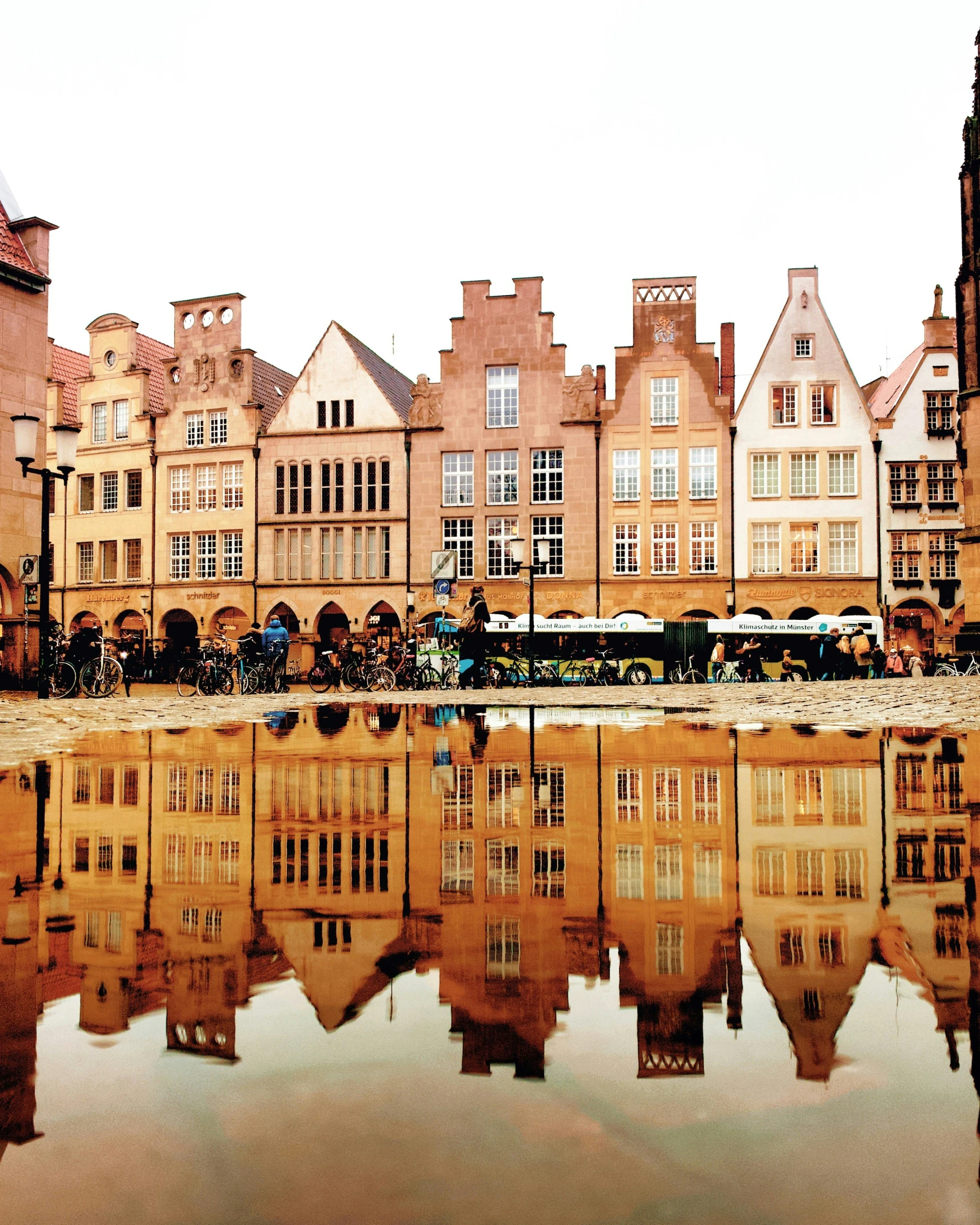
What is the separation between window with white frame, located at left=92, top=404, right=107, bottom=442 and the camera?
5156 cm

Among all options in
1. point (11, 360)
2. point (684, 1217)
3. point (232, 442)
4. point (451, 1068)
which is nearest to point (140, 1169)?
point (451, 1068)

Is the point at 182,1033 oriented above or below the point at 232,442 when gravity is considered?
below

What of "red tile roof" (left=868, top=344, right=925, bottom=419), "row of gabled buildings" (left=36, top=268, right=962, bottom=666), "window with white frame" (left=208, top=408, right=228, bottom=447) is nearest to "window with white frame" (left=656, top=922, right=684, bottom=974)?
"row of gabled buildings" (left=36, top=268, right=962, bottom=666)

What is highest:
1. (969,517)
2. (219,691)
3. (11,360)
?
(11,360)

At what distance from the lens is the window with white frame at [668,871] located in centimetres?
390

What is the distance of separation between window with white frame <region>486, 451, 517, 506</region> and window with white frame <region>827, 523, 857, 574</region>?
1315 cm

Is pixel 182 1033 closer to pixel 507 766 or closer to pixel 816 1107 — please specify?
pixel 816 1107

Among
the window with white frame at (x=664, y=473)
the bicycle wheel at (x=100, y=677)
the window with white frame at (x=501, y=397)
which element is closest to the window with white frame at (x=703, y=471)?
the window with white frame at (x=664, y=473)

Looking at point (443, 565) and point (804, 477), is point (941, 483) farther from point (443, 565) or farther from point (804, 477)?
point (443, 565)

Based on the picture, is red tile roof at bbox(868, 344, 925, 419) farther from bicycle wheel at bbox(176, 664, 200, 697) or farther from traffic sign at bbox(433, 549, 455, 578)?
bicycle wheel at bbox(176, 664, 200, 697)

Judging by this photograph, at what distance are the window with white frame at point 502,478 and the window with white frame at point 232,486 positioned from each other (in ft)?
36.5

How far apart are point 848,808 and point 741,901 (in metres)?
2.40

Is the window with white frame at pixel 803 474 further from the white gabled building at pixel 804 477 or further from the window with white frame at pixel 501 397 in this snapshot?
the window with white frame at pixel 501 397

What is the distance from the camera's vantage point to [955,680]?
29828 mm
